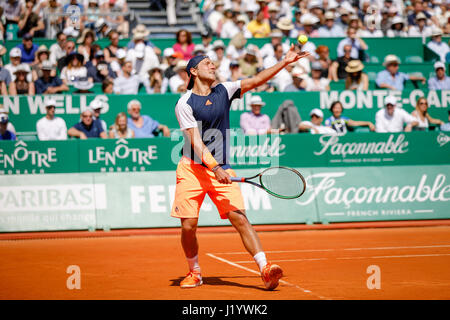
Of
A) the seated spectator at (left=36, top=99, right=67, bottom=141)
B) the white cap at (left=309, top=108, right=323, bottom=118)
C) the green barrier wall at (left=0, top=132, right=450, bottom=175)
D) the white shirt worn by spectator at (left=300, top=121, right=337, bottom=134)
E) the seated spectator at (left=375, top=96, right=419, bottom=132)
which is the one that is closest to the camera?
the green barrier wall at (left=0, top=132, right=450, bottom=175)

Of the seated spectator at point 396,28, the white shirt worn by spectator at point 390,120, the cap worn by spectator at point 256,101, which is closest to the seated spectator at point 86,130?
the cap worn by spectator at point 256,101

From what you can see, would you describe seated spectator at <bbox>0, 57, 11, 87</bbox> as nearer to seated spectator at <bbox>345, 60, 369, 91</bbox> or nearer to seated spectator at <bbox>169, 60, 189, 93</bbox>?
seated spectator at <bbox>169, 60, 189, 93</bbox>

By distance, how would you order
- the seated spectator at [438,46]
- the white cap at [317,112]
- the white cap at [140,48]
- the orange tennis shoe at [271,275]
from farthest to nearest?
1. the seated spectator at [438,46]
2. the white cap at [140,48]
3. the white cap at [317,112]
4. the orange tennis shoe at [271,275]

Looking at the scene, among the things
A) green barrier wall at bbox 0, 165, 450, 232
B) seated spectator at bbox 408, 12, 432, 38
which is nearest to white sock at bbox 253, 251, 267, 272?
green barrier wall at bbox 0, 165, 450, 232

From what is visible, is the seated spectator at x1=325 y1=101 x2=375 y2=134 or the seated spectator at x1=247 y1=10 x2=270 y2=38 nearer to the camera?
the seated spectator at x1=325 y1=101 x2=375 y2=134

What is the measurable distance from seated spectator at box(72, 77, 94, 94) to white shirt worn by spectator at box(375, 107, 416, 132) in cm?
648

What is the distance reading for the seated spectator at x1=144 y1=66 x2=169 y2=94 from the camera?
1633 cm

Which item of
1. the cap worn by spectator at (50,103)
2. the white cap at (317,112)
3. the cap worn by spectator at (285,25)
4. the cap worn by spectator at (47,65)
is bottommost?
the white cap at (317,112)

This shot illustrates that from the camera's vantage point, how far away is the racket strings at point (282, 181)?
687 cm

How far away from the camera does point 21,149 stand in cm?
1407

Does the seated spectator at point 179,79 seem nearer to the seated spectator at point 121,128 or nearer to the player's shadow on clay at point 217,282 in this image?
the seated spectator at point 121,128

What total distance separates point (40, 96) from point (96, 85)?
142cm
